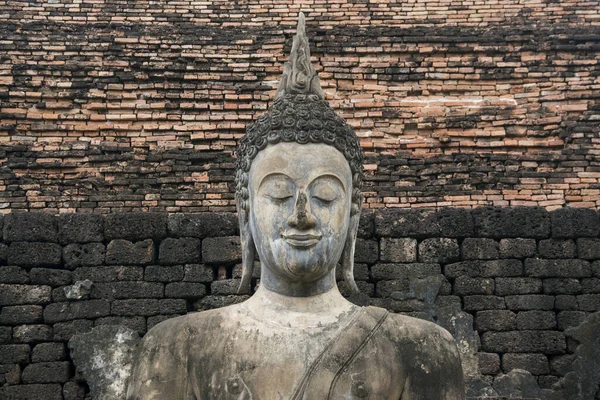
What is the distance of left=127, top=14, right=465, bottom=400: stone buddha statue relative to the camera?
15.7ft

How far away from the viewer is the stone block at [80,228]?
13016 mm

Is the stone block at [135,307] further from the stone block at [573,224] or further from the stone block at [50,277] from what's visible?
the stone block at [573,224]

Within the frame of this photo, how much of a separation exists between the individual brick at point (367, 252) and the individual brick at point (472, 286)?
97 centimetres

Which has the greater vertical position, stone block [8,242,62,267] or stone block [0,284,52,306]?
stone block [8,242,62,267]

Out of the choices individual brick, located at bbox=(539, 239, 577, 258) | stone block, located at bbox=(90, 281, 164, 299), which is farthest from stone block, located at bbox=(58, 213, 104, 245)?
individual brick, located at bbox=(539, 239, 577, 258)

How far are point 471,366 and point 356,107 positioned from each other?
4.50 meters

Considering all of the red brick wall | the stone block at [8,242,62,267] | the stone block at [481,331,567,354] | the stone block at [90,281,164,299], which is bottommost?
the stone block at [481,331,567,354]

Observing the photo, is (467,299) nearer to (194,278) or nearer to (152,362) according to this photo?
(194,278)

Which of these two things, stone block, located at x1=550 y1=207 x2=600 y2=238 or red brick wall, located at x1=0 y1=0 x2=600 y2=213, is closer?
stone block, located at x1=550 y1=207 x2=600 y2=238

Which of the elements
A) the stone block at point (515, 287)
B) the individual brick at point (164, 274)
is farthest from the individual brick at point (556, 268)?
the individual brick at point (164, 274)

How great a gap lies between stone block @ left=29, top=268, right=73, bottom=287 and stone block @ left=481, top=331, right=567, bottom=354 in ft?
15.4

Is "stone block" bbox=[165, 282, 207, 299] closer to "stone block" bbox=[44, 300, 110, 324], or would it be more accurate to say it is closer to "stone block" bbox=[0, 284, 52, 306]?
"stone block" bbox=[44, 300, 110, 324]

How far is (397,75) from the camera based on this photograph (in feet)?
53.0

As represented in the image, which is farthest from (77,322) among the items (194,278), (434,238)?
(434,238)
